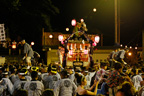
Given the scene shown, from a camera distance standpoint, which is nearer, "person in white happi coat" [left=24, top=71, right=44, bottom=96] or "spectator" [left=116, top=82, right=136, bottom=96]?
"spectator" [left=116, top=82, right=136, bottom=96]

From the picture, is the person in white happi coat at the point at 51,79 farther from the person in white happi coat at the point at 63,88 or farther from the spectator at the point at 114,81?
the spectator at the point at 114,81

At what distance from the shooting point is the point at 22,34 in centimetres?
2564

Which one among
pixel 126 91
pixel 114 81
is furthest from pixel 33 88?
pixel 126 91

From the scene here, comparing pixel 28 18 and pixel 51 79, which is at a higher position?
pixel 28 18

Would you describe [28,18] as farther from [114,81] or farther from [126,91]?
[126,91]

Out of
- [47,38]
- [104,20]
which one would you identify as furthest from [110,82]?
[104,20]

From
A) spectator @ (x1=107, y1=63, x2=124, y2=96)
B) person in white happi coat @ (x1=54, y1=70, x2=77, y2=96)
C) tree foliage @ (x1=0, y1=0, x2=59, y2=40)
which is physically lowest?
person in white happi coat @ (x1=54, y1=70, x2=77, y2=96)

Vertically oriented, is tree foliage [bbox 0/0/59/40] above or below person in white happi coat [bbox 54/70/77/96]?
above

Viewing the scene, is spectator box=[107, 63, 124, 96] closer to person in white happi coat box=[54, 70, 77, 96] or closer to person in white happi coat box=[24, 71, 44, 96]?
person in white happi coat box=[54, 70, 77, 96]

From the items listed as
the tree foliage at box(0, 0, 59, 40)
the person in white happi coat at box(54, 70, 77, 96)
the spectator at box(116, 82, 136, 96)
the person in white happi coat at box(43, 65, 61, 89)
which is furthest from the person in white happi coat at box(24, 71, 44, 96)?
the tree foliage at box(0, 0, 59, 40)

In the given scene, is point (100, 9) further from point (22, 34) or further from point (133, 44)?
point (22, 34)

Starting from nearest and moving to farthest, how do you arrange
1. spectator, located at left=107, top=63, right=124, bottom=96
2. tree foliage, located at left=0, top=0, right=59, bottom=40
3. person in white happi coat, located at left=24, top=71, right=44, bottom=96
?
spectator, located at left=107, top=63, right=124, bottom=96, person in white happi coat, located at left=24, top=71, right=44, bottom=96, tree foliage, located at left=0, top=0, right=59, bottom=40

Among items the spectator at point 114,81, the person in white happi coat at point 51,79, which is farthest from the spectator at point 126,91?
the person in white happi coat at point 51,79

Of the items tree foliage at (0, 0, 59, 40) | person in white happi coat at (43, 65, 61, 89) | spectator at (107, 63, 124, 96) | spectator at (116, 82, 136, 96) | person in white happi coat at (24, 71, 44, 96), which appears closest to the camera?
spectator at (116, 82, 136, 96)
